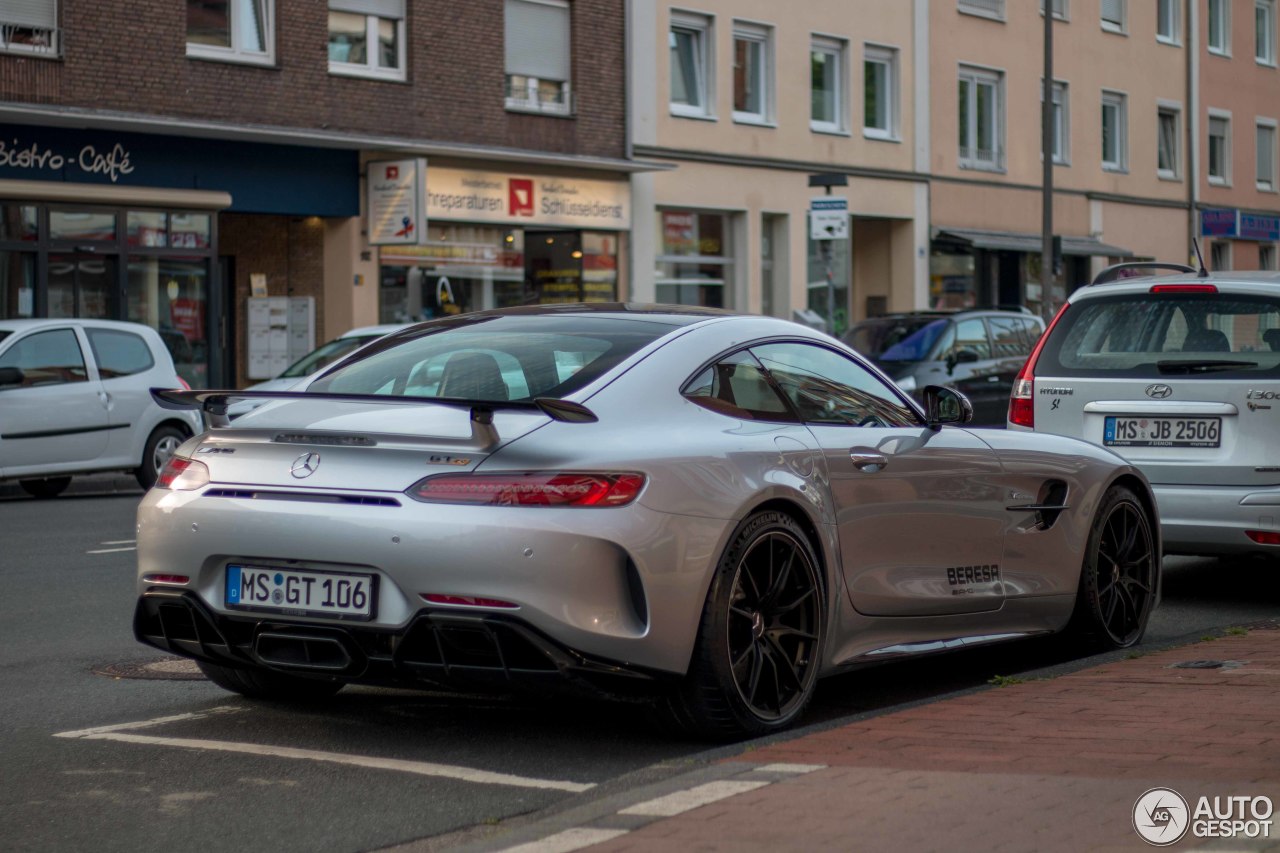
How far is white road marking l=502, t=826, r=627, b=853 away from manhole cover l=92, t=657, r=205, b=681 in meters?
3.07

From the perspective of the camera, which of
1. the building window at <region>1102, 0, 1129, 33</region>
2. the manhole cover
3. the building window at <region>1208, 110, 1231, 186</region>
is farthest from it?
the building window at <region>1208, 110, 1231, 186</region>

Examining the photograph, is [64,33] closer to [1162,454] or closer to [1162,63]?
[1162,454]

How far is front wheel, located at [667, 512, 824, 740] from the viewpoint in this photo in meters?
5.78

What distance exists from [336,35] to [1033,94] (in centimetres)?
1865

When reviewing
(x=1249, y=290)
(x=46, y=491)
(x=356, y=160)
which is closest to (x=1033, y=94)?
(x=356, y=160)

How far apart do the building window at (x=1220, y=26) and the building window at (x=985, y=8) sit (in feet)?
36.7

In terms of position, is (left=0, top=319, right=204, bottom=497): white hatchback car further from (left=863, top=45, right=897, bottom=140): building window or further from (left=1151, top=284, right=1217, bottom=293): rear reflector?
(left=863, top=45, right=897, bottom=140): building window

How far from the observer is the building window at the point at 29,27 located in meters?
22.4

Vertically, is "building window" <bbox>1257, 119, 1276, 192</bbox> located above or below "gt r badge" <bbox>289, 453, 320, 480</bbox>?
above

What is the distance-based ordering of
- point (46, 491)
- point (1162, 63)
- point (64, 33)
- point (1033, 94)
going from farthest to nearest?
point (1162, 63)
point (1033, 94)
point (64, 33)
point (46, 491)

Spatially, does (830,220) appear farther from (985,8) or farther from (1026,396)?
(1026,396)

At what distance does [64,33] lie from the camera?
22828mm

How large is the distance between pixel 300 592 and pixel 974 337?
17219 millimetres

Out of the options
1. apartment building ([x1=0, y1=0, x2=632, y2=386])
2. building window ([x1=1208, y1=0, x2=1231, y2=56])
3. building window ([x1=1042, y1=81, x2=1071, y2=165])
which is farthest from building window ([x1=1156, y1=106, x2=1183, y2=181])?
apartment building ([x1=0, y1=0, x2=632, y2=386])
